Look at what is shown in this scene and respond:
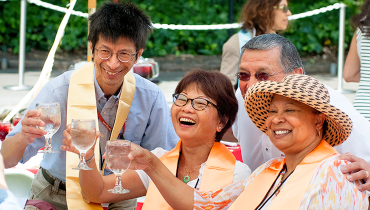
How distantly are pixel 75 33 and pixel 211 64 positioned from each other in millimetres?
3871

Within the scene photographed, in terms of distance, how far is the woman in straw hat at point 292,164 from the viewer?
6.59ft

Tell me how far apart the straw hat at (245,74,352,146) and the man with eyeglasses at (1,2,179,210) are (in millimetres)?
1009

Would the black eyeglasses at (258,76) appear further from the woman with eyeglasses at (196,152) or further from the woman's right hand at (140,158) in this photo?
the woman's right hand at (140,158)

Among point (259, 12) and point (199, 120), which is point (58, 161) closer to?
point (199, 120)

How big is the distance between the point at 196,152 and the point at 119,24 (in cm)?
95

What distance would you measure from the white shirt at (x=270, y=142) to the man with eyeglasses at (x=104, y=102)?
0.56m

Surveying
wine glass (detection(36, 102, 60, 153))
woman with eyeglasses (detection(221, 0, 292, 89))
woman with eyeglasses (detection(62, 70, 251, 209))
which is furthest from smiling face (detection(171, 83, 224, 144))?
woman with eyeglasses (detection(221, 0, 292, 89))

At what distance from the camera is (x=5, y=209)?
167 centimetres

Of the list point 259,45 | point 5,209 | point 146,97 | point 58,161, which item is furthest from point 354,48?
point 5,209

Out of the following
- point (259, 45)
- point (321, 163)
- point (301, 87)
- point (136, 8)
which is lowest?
point (321, 163)

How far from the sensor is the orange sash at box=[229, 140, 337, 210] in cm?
208

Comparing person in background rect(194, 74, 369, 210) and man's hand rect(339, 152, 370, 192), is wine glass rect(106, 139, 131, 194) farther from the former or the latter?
man's hand rect(339, 152, 370, 192)

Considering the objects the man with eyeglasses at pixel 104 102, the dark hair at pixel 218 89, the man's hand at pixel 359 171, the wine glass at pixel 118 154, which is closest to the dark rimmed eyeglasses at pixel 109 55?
the man with eyeglasses at pixel 104 102

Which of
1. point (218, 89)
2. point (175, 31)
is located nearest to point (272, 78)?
point (218, 89)
